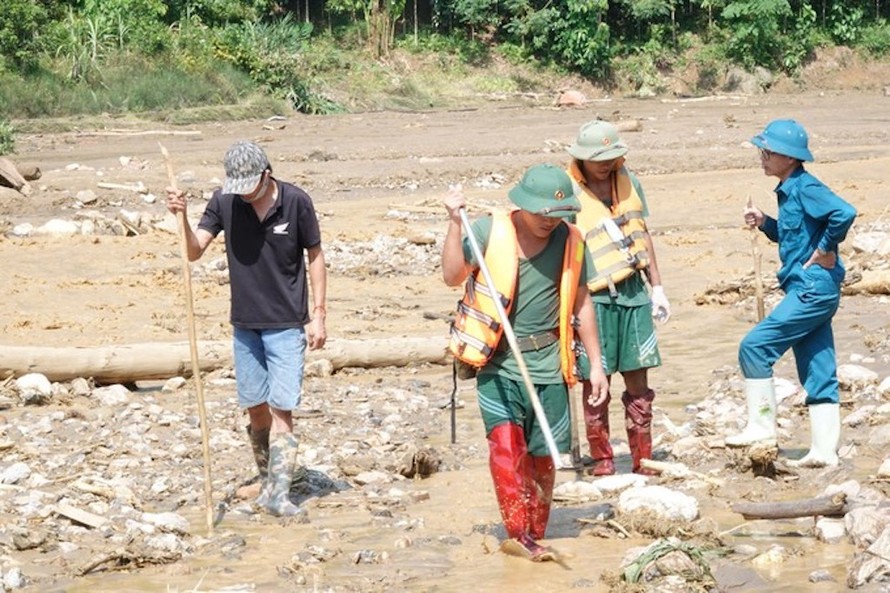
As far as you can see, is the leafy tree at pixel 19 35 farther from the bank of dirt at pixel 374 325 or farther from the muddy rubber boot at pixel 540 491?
the muddy rubber boot at pixel 540 491

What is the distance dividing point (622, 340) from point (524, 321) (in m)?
1.46

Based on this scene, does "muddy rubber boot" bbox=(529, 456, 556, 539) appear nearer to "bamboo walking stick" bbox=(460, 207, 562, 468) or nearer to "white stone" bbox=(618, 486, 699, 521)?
"bamboo walking stick" bbox=(460, 207, 562, 468)

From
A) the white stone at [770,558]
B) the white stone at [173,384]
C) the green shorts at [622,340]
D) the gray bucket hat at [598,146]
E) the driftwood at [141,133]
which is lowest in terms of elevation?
the driftwood at [141,133]

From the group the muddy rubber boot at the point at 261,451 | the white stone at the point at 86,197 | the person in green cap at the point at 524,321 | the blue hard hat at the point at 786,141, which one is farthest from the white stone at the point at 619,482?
the white stone at the point at 86,197

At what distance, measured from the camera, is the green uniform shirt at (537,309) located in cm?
662

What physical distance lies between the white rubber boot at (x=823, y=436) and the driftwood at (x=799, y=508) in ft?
2.06

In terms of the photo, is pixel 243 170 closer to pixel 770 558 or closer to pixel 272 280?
pixel 272 280

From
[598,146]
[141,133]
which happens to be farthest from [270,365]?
[141,133]

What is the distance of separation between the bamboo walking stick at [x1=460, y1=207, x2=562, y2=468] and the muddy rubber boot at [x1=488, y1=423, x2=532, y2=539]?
177 millimetres

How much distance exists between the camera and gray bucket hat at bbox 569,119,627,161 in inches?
308

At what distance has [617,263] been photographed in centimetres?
794

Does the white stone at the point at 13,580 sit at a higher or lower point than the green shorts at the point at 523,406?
lower

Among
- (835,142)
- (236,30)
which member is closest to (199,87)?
(236,30)

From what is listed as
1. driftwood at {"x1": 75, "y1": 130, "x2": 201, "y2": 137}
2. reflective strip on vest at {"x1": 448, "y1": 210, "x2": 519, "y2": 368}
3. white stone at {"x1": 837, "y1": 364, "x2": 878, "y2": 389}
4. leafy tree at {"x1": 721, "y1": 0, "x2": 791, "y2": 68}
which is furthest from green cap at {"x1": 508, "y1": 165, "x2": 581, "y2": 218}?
leafy tree at {"x1": 721, "y1": 0, "x2": 791, "y2": 68}
